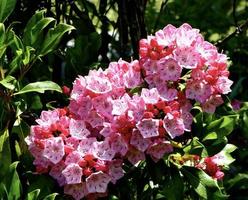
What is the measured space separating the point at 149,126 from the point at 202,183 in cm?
32

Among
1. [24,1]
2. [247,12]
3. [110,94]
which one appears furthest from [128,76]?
[247,12]

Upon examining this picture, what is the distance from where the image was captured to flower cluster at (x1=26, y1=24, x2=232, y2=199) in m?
2.15

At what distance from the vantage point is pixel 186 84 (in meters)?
2.22

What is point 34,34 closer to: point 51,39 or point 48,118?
point 51,39

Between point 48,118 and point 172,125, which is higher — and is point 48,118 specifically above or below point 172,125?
above

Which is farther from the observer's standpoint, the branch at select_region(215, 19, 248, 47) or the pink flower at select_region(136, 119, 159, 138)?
the branch at select_region(215, 19, 248, 47)

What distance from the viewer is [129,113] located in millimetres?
2139

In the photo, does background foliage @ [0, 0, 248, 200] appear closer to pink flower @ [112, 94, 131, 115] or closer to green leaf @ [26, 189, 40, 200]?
green leaf @ [26, 189, 40, 200]

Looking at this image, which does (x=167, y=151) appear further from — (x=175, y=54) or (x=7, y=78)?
(x=7, y=78)

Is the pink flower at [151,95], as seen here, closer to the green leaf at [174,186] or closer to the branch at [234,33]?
the green leaf at [174,186]

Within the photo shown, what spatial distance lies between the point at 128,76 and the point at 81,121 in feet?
0.67

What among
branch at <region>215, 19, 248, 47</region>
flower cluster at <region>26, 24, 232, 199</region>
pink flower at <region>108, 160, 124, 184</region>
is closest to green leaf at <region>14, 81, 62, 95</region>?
flower cluster at <region>26, 24, 232, 199</region>

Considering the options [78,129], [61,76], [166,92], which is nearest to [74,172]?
[78,129]

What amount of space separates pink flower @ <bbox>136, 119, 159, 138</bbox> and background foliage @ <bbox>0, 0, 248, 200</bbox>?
0.65 feet
